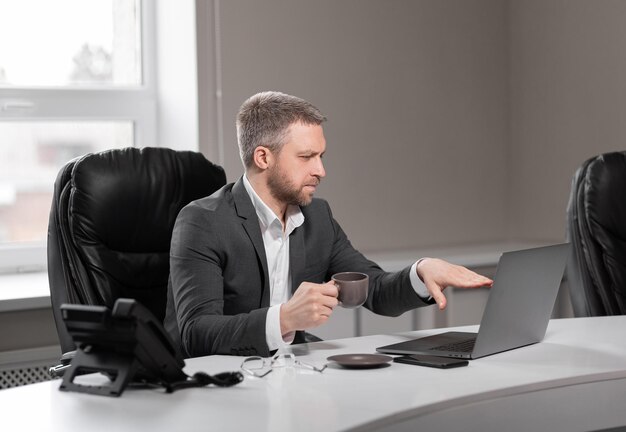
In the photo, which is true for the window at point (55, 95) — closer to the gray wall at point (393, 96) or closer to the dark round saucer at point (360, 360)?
the gray wall at point (393, 96)

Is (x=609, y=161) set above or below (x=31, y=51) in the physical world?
below

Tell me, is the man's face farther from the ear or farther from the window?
the window

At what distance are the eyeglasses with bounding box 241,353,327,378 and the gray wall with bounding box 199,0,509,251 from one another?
1.66 meters

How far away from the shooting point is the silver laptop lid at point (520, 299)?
1795 mm

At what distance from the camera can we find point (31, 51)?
3424mm

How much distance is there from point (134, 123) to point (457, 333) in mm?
1897

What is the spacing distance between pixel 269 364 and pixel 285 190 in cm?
66

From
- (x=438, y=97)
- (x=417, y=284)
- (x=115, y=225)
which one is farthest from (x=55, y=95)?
(x=417, y=284)

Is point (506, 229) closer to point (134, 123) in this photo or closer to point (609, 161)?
point (609, 161)

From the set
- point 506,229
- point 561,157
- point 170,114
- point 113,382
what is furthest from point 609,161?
point 113,382

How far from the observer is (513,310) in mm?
1889

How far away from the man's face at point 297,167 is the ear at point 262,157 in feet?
0.05

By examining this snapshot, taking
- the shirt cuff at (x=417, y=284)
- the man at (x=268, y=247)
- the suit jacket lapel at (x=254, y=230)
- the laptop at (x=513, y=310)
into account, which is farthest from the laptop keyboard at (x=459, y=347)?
the suit jacket lapel at (x=254, y=230)

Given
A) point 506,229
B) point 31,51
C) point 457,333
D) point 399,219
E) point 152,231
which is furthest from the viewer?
point 506,229
